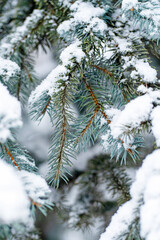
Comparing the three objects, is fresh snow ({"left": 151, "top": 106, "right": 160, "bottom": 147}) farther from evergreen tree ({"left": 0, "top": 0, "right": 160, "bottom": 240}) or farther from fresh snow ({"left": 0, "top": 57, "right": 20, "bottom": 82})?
fresh snow ({"left": 0, "top": 57, "right": 20, "bottom": 82})

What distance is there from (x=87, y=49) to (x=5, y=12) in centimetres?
64

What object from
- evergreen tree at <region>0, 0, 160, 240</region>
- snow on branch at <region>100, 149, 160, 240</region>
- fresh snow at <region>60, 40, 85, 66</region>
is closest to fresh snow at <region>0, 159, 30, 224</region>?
evergreen tree at <region>0, 0, 160, 240</region>

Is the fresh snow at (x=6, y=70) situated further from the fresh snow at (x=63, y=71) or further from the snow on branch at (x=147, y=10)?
the snow on branch at (x=147, y=10)

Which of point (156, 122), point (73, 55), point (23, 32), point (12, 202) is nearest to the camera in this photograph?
point (12, 202)

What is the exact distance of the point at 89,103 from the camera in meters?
0.53

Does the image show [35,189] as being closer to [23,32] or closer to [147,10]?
[147,10]

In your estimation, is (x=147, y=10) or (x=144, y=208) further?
(x=147, y=10)

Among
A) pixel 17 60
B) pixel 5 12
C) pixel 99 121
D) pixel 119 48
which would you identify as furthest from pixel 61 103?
pixel 5 12

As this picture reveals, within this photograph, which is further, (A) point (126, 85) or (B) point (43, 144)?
(B) point (43, 144)

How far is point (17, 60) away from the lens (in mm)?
711

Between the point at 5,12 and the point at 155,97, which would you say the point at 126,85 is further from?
the point at 5,12

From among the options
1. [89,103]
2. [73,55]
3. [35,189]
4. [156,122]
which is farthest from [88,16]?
[35,189]

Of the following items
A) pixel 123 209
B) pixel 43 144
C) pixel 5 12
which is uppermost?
pixel 5 12

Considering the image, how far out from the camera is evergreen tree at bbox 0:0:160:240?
0.30m
